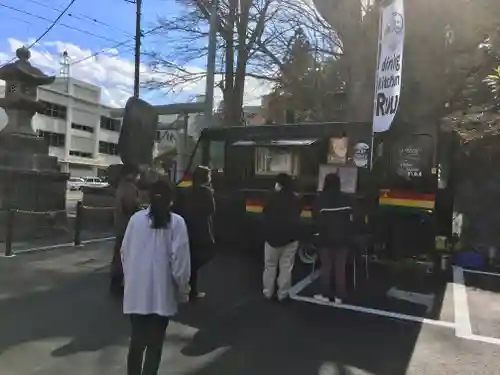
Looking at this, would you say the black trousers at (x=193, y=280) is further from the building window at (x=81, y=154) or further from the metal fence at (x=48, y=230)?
the building window at (x=81, y=154)

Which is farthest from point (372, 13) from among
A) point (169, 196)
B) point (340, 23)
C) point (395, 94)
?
point (169, 196)

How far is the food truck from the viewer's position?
29.4 ft

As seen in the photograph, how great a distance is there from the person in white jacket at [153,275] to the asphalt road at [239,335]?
2.92 feet

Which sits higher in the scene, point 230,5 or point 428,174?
point 230,5

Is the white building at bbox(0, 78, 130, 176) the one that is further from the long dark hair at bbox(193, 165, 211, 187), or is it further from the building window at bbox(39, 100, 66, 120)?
the long dark hair at bbox(193, 165, 211, 187)

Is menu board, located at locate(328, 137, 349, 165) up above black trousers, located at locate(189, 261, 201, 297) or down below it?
above

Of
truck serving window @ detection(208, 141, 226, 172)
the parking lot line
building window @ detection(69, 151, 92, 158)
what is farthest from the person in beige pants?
→ building window @ detection(69, 151, 92, 158)

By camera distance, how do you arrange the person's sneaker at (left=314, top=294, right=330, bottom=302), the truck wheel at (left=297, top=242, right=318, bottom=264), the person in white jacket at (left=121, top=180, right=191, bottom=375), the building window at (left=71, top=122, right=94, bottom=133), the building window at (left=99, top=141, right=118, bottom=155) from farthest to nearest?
the building window at (left=99, top=141, right=118, bottom=155)
the building window at (left=71, top=122, right=94, bottom=133)
the truck wheel at (left=297, top=242, right=318, bottom=264)
the person's sneaker at (left=314, top=294, right=330, bottom=302)
the person in white jacket at (left=121, top=180, right=191, bottom=375)

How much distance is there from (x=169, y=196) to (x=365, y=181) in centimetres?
606

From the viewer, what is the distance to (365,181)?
920cm

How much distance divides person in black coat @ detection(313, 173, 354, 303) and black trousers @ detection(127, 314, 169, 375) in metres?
3.40

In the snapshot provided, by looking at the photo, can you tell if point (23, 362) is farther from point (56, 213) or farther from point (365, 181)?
point (56, 213)

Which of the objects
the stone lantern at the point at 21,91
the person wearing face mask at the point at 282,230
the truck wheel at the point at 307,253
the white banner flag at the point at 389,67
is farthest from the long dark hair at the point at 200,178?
the stone lantern at the point at 21,91

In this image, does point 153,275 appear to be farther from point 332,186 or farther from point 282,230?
point 332,186
